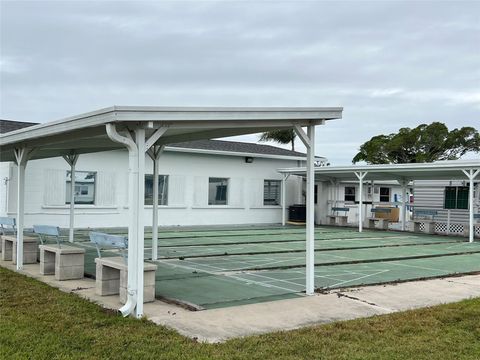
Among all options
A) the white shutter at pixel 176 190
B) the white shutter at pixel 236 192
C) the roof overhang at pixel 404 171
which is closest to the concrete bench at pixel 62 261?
the white shutter at pixel 176 190

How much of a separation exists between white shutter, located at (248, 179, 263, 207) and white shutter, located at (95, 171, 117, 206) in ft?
23.8

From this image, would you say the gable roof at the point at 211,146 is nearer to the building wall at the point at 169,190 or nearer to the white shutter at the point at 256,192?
the building wall at the point at 169,190

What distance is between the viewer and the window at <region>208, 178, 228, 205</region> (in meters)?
24.6

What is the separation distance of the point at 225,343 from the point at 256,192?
20757mm

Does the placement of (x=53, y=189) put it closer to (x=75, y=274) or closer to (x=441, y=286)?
(x=75, y=274)

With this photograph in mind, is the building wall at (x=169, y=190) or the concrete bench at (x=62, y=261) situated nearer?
the concrete bench at (x=62, y=261)

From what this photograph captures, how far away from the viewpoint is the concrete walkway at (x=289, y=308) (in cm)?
619

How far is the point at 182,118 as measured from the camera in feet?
22.8

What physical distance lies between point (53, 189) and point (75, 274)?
37.4ft

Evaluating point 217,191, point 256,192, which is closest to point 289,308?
point 217,191

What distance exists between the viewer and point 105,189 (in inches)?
828

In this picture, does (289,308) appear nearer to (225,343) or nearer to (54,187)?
(225,343)

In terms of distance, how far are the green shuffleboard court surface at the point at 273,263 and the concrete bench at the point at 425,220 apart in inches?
157

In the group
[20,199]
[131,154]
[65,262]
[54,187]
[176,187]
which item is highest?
[131,154]
